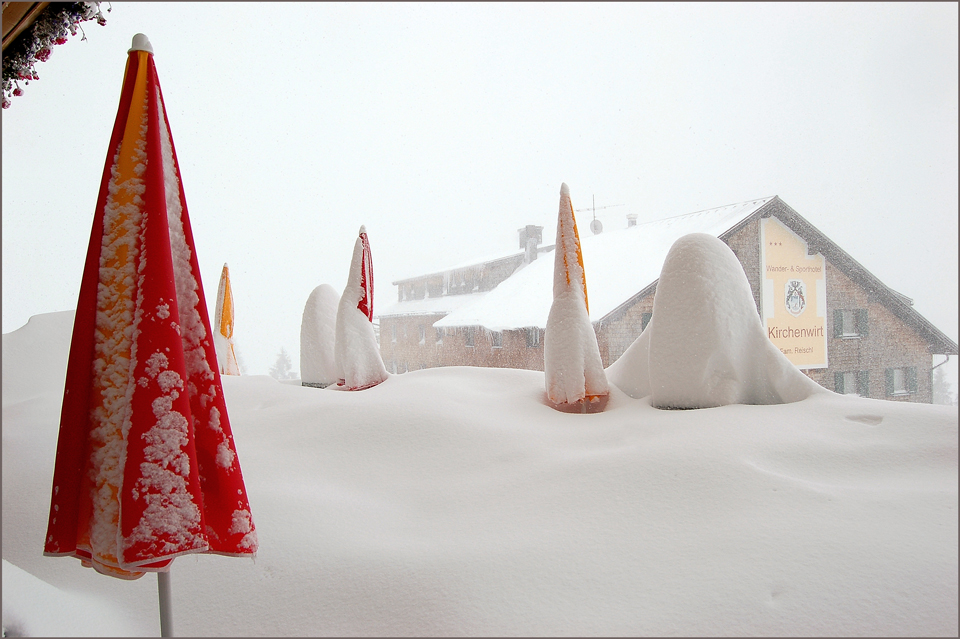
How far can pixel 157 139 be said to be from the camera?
0.96 metres

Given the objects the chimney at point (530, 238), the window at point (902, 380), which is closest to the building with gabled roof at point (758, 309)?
the window at point (902, 380)

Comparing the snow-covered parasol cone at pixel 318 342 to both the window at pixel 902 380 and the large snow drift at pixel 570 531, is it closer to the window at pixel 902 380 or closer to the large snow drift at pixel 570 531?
the large snow drift at pixel 570 531

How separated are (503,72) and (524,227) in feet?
4.41

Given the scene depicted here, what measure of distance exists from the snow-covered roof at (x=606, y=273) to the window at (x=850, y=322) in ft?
2.55

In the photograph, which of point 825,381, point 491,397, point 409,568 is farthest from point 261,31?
point 825,381

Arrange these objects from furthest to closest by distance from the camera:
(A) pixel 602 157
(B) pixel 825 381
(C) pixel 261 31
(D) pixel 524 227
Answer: (D) pixel 524 227, (A) pixel 602 157, (C) pixel 261 31, (B) pixel 825 381

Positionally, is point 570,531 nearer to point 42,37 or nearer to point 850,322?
point 42,37

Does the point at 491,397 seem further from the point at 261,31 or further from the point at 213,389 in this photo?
the point at 261,31

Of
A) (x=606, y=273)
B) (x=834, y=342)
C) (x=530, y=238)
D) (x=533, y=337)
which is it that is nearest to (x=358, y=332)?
(x=533, y=337)

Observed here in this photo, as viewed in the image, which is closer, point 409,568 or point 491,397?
point 409,568

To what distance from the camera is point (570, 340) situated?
259cm

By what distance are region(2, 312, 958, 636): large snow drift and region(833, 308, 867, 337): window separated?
1.23 metres

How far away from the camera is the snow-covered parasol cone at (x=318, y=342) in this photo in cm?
396

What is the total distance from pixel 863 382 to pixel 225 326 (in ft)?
15.0
